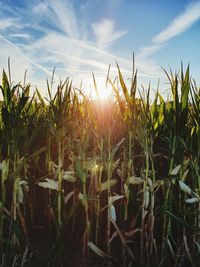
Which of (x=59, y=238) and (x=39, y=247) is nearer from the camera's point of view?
(x=59, y=238)

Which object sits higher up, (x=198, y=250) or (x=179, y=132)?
(x=179, y=132)

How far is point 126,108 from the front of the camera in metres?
2.41

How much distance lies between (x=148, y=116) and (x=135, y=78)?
0.84 ft

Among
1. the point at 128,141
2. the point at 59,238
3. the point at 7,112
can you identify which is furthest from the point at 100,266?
the point at 7,112

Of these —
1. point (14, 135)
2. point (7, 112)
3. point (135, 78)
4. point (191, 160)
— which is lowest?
point (191, 160)

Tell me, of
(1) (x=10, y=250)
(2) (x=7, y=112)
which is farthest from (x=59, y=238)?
(2) (x=7, y=112)

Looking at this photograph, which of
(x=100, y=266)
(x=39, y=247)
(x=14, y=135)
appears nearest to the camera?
(x=14, y=135)

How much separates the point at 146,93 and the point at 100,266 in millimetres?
1173

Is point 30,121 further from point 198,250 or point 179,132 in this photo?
point 198,250

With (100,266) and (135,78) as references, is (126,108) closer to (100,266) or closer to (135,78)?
(135,78)

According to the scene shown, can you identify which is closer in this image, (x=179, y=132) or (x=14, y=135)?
(x=14, y=135)

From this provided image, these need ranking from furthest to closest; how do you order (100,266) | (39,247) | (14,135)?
(39,247)
(100,266)
(14,135)

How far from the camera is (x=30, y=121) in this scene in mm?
2381

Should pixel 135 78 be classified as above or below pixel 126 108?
above
